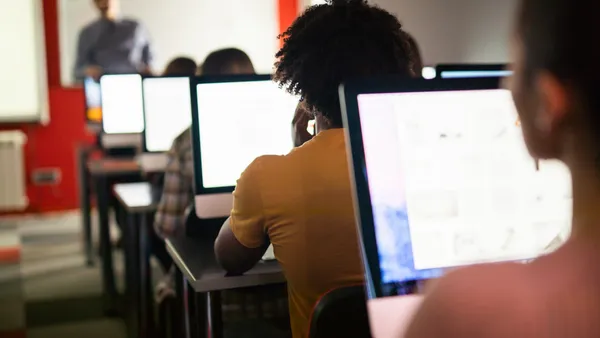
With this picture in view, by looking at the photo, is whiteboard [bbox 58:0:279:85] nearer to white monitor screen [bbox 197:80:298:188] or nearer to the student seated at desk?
the student seated at desk

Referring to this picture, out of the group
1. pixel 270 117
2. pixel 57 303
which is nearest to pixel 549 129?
pixel 270 117

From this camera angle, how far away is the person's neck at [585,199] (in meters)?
0.64

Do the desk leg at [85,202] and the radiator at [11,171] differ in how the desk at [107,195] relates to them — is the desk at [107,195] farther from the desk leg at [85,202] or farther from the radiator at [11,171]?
the radiator at [11,171]

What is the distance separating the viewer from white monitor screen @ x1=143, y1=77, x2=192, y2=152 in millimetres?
3205

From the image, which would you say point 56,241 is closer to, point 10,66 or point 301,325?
point 10,66

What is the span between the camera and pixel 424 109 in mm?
1080

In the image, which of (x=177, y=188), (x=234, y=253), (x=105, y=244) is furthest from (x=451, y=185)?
(x=105, y=244)

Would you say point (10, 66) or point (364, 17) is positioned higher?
point (10, 66)

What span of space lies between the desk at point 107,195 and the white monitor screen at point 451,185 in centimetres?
296

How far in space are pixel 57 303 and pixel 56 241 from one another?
1717 mm

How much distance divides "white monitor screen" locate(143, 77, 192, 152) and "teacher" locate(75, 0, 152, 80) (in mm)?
3080

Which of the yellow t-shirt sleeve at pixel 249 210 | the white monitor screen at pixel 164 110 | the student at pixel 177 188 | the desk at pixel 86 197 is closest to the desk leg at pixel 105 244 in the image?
the desk at pixel 86 197

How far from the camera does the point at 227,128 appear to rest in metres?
2.09

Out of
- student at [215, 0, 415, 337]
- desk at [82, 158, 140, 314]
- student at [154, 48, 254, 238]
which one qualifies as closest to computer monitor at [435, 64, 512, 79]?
student at [215, 0, 415, 337]
